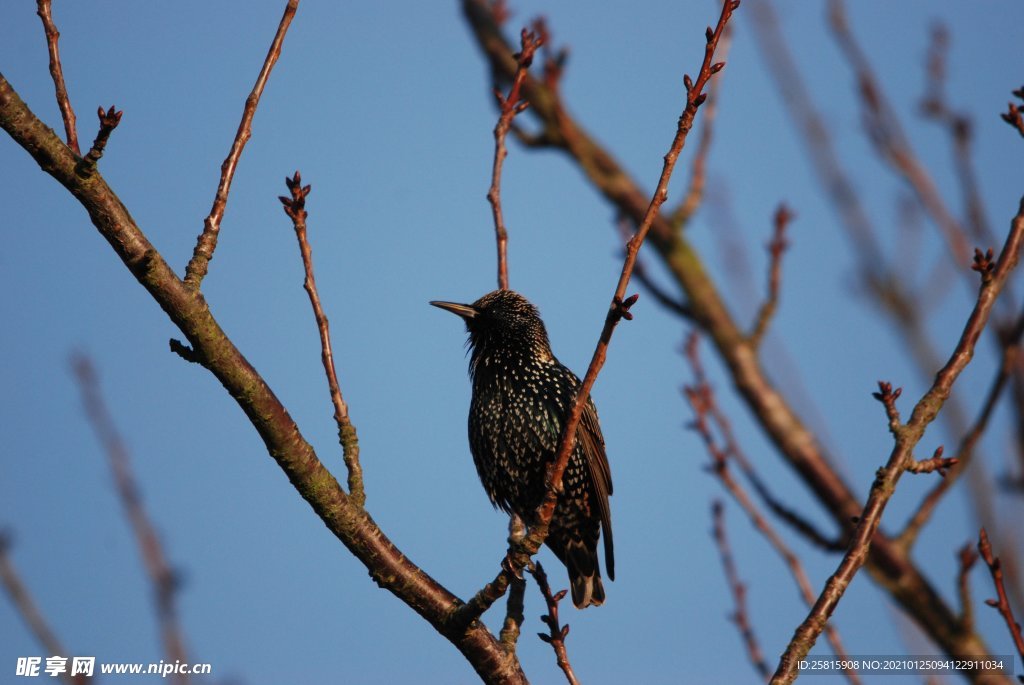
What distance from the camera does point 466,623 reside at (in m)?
3.35

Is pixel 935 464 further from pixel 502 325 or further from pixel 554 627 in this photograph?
pixel 502 325

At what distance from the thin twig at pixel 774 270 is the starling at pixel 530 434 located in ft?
3.12

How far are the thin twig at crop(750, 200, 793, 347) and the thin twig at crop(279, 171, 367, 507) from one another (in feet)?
7.72

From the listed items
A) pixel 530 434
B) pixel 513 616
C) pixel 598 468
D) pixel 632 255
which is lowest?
pixel 513 616

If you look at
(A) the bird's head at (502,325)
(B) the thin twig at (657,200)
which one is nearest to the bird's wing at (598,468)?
(A) the bird's head at (502,325)

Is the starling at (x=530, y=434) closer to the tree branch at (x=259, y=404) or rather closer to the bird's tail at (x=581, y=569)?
the bird's tail at (x=581, y=569)

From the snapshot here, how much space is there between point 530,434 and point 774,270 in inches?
57.6

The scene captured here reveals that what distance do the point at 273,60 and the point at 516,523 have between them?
2905 mm

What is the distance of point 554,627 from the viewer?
3.67 metres

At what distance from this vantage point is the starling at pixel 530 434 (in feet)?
17.1

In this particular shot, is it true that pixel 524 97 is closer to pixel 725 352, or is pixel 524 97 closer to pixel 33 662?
pixel 725 352

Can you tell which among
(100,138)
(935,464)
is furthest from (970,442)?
(100,138)

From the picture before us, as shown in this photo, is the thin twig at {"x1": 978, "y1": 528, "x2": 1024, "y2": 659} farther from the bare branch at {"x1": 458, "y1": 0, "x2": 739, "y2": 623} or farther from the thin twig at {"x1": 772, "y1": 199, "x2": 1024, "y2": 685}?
the bare branch at {"x1": 458, "y1": 0, "x2": 739, "y2": 623}

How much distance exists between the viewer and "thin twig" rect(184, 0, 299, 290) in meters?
3.02
